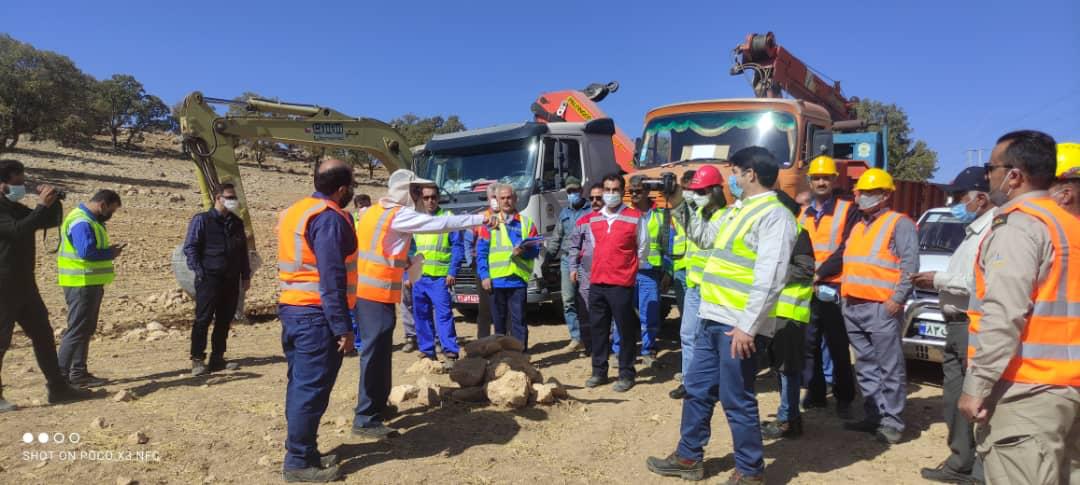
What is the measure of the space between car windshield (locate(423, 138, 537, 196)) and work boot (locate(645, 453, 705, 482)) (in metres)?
4.76

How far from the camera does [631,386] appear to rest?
5828mm

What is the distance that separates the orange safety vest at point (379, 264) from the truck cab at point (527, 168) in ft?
11.8

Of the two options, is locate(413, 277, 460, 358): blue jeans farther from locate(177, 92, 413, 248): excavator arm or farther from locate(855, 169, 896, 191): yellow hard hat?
locate(855, 169, 896, 191): yellow hard hat

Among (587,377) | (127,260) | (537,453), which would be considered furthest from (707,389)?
(127,260)

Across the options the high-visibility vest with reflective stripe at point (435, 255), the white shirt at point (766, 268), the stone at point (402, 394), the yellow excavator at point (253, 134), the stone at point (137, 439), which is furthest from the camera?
the yellow excavator at point (253, 134)

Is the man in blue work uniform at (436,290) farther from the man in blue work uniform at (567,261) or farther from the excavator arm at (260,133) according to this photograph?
the excavator arm at (260,133)

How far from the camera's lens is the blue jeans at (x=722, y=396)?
11.2ft

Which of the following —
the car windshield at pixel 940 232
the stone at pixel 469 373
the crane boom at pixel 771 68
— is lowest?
the stone at pixel 469 373

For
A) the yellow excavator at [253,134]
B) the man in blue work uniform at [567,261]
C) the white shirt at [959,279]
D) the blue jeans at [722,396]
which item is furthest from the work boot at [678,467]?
the yellow excavator at [253,134]

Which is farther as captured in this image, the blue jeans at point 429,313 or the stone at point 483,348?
the blue jeans at point 429,313

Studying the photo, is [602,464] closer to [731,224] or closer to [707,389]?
[707,389]

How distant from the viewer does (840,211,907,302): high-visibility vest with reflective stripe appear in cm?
447

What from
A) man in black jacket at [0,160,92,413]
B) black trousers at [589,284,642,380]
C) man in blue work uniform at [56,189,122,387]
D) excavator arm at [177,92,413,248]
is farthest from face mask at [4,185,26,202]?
black trousers at [589,284,642,380]

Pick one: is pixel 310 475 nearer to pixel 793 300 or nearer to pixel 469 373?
pixel 469 373
